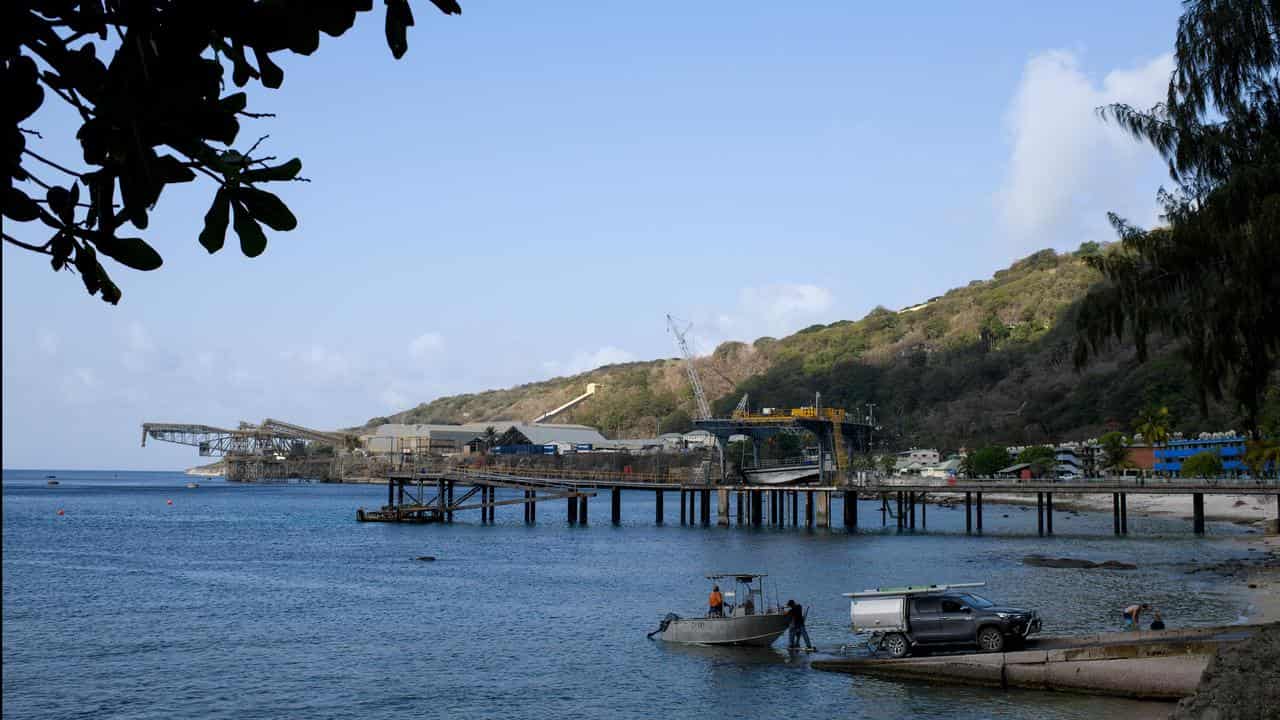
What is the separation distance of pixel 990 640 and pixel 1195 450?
116784 mm

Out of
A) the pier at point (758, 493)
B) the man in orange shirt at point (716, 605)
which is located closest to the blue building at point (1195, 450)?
the pier at point (758, 493)

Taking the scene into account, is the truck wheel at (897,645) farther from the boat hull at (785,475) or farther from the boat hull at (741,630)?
the boat hull at (785,475)

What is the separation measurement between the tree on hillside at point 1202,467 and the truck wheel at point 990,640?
8651cm

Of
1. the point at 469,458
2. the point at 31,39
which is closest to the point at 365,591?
the point at 31,39

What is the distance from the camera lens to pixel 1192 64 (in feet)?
74.2

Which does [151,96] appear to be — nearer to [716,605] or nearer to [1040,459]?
[716,605]

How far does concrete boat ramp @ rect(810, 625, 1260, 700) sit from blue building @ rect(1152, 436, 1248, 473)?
99.5 meters

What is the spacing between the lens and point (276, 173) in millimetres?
4352

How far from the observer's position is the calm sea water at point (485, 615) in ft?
87.7

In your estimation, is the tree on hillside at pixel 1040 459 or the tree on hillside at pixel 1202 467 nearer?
the tree on hillside at pixel 1202 467

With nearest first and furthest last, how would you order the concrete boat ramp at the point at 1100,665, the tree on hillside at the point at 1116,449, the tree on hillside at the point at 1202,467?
the concrete boat ramp at the point at 1100,665, the tree on hillside at the point at 1202,467, the tree on hillside at the point at 1116,449

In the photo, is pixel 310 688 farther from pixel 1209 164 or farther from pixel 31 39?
pixel 31 39

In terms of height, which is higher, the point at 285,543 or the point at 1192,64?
the point at 1192,64

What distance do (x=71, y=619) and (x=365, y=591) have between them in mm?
11902
